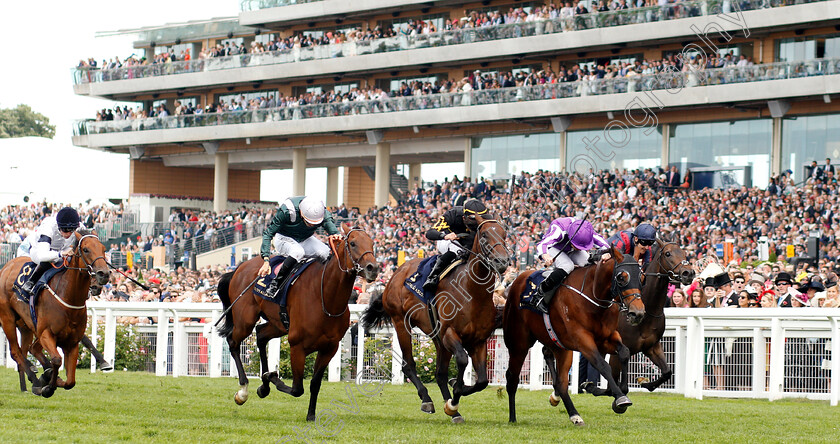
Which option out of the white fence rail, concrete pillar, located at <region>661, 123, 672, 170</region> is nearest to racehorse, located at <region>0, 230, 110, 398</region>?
the white fence rail

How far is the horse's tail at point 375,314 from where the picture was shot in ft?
35.0

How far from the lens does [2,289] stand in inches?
433

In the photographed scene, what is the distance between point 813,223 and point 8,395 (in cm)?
1534

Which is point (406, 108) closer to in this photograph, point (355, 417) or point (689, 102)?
point (689, 102)

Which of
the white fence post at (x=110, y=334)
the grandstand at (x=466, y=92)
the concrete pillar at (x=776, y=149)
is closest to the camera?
the white fence post at (x=110, y=334)

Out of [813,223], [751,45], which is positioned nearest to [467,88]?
[751,45]

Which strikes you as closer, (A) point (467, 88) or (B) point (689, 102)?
(B) point (689, 102)

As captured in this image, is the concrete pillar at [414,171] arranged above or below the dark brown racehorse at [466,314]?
above

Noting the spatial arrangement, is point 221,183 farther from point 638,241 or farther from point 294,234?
point 638,241

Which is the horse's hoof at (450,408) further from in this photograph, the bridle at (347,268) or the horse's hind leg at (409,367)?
the bridle at (347,268)

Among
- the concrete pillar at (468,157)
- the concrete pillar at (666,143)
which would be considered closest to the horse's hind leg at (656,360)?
the concrete pillar at (666,143)

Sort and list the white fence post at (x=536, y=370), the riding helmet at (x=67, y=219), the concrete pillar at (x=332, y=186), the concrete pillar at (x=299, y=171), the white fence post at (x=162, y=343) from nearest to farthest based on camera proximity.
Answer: the riding helmet at (x=67, y=219), the white fence post at (x=536, y=370), the white fence post at (x=162, y=343), the concrete pillar at (x=299, y=171), the concrete pillar at (x=332, y=186)

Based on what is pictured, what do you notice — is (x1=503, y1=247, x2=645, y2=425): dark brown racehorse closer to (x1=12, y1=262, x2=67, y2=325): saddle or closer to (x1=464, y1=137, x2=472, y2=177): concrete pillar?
(x1=12, y1=262, x2=67, y2=325): saddle

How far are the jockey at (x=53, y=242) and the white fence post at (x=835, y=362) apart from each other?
738 cm
